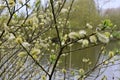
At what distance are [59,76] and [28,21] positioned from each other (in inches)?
136

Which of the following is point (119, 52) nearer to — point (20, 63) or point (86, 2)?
point (20, 63)

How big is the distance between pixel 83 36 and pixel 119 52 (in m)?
1.56

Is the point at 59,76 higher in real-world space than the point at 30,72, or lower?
lower

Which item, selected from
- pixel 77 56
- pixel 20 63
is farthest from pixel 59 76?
pixel 77 56

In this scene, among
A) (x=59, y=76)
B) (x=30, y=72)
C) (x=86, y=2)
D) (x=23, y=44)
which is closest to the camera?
(x=23, y=44)

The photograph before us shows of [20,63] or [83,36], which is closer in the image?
[83,36]

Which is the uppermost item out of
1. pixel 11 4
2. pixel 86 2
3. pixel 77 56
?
pixel 11 4

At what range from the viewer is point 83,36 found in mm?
1068

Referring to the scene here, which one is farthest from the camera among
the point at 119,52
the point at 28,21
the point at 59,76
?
the point at 59,76

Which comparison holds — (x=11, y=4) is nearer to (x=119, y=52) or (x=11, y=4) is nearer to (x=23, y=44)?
(x=23, y=44)

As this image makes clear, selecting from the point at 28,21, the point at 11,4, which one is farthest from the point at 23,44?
the point at 28,21

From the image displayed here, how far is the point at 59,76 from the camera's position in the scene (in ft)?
17.0

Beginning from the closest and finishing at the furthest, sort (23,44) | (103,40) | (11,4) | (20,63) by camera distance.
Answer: (103,40) < (23,44) < (11,4) < (20,63)

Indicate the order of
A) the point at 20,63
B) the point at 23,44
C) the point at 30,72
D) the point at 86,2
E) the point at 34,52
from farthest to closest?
the point at 86,2
the point at 30,72
the point at 20,63
the point at 34,52
the point at 23,44
